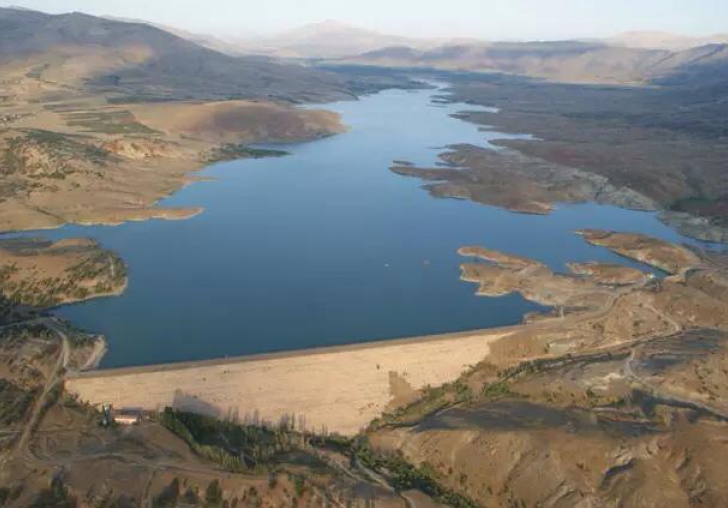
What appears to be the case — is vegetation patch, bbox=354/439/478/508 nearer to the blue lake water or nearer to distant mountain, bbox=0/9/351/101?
the blue lake water

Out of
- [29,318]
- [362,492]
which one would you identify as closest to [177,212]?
[29,318]

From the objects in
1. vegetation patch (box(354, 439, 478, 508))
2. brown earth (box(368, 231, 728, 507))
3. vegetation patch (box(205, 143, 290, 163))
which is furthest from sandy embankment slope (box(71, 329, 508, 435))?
vegetation patch (box(205, 143, 290, 163))

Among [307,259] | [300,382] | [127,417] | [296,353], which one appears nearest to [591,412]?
[300,382]

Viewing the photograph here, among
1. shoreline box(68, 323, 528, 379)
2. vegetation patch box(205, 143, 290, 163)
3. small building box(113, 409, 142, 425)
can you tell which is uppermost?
vegetation patch box(205, 143, 290, 163)

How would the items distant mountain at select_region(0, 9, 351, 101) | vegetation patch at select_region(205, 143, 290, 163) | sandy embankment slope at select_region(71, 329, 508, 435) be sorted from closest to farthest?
sandy embankment slope at select_region(71, 329, 508, 435), vegetation patch at select_region(205, 143, 290, 163), distant mountain at select_region(0, 9, 351, 101)

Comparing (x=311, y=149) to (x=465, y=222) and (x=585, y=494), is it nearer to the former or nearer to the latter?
(x=465, y=222)

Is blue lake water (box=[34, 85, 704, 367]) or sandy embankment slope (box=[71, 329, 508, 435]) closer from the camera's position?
sandy embankment slope (box=[71, 329, 508, 435])

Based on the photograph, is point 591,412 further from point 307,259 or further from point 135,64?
point 135,64
